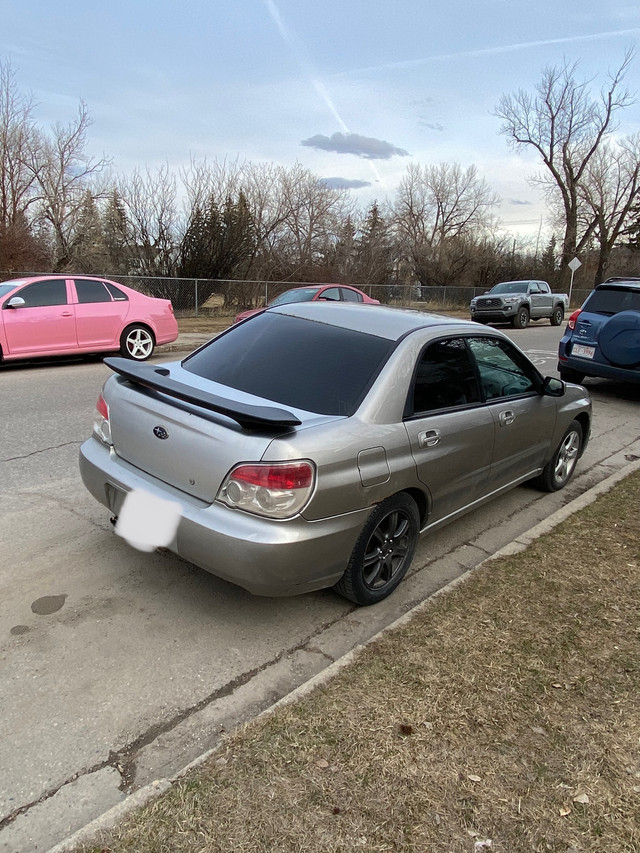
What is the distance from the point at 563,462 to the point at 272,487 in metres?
3.69

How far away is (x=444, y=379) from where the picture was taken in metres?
3.63

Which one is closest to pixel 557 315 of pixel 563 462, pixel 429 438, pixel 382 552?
pixel 563 462

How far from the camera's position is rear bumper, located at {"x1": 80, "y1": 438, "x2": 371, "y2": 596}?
8.71 ft

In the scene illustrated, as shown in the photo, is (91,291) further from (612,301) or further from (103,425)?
(612,301)

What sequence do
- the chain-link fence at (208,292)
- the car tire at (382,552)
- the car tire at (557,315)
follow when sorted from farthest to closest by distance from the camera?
the car tire at (557,315) → the chain-link fence at (208,292) → the car tire at (382,552)

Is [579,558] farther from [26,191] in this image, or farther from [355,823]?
[26,191]

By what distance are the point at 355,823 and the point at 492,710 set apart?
0.82m

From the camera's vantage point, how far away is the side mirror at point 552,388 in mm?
4613

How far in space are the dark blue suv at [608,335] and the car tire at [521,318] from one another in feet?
49.1

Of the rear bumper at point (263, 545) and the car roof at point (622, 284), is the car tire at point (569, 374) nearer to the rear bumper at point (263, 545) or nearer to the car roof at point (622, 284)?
the car roof at point (622, 284)

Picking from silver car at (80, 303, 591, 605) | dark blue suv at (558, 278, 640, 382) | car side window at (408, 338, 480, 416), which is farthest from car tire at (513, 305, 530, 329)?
car side window at (408, 338, 480, 416)

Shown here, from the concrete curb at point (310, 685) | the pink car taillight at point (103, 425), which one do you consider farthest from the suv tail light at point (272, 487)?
the pink car taillight at point (103, 425)

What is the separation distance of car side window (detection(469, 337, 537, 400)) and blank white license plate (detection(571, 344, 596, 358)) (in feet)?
17.5

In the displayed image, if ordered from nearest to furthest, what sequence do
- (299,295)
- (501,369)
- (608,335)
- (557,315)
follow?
(501,369)
(608,335)
(299,295)
(557,315)
